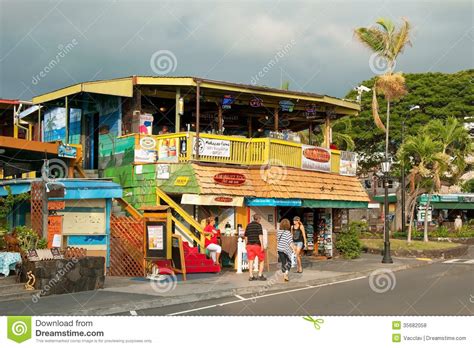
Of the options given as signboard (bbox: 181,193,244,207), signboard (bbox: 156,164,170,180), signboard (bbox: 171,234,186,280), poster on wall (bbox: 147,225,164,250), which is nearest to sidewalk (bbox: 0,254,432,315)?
signboard (bbox: 171,234,186,280)

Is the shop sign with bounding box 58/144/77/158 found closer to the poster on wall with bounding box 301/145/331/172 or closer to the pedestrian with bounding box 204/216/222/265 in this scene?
the pedestrian with bounding box 204/216/222/265

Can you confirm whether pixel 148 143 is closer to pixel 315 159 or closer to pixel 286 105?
pixel 286 105

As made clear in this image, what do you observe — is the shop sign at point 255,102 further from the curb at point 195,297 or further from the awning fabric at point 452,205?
the awning fabric at point 452,205

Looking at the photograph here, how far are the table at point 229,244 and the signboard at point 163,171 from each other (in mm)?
2853

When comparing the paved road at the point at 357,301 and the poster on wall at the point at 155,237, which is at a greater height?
the poster on wall at the point at 155,237

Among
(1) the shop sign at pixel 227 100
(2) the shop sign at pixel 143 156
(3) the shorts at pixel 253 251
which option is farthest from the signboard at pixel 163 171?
(3) the shorts at pixel 253 251

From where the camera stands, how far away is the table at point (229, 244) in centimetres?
1999

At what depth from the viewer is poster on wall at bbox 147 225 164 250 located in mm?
16781

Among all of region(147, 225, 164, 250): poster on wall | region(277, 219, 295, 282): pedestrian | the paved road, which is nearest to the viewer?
the paved road

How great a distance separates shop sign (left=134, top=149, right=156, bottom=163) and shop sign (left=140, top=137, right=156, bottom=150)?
5.5 inches

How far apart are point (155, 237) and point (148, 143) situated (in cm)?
568

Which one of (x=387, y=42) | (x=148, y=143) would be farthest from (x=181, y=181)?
(x=387, y=42)
